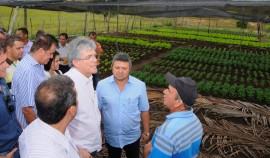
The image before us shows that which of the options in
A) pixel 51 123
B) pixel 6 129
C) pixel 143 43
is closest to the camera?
pixel 51 123

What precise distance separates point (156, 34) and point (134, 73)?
13.0m

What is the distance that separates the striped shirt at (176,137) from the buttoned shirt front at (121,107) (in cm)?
103

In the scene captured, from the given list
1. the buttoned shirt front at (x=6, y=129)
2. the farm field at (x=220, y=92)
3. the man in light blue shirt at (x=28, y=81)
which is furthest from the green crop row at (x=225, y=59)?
the buttoned shirt front at (x=6, y=129)

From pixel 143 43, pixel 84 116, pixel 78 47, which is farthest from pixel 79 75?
pixel 143 43

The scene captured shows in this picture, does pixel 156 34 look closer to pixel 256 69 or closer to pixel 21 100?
pixel 256 69

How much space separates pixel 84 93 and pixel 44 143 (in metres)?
1.18

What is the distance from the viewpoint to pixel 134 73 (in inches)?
415

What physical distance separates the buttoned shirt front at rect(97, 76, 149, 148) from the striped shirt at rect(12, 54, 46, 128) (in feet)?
2.58

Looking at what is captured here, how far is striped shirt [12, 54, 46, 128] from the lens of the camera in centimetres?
326

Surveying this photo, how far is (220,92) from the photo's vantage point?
29.6ft

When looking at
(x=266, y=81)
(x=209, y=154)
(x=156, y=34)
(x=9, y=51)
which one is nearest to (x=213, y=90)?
(x=266, y=81)

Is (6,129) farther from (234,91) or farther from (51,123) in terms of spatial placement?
(234,91)

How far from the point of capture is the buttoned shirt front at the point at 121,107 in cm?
337

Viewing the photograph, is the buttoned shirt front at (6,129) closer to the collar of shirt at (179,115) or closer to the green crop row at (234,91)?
the collar of shirt at (179,115)
